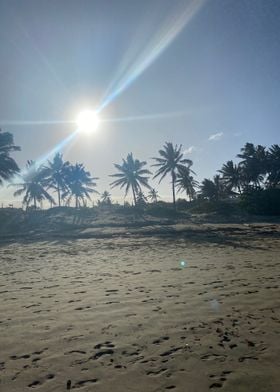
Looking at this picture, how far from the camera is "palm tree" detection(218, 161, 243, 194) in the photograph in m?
69.7

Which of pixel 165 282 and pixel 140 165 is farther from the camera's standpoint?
pixel 140 165

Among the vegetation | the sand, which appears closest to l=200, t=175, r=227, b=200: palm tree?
the vegetation

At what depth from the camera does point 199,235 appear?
949 inches

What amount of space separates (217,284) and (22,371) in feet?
20.3

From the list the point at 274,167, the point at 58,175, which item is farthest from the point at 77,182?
the point at 274,167

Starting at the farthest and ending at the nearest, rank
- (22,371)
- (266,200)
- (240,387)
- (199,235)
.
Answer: (266,200) < (199,235) < (22,371) < (240,387)

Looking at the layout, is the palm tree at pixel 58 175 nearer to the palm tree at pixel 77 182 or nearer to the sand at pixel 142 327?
the palm tree at pixel 77 182

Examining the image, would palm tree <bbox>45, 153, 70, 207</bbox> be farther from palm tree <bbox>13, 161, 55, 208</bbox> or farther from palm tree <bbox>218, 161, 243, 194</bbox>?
palm tree <bbox>218, 161, 243, 194</bbox>

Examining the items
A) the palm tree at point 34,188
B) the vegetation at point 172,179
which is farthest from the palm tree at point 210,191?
the palm tree at point 34,188

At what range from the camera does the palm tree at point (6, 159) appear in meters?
46.2

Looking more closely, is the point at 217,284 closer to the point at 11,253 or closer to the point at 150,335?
the point at 150,335

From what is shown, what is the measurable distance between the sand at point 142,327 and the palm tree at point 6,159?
36.5 m

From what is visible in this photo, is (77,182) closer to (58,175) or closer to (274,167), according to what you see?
(58,175)

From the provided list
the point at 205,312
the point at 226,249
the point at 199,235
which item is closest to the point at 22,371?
the point at 205,312
